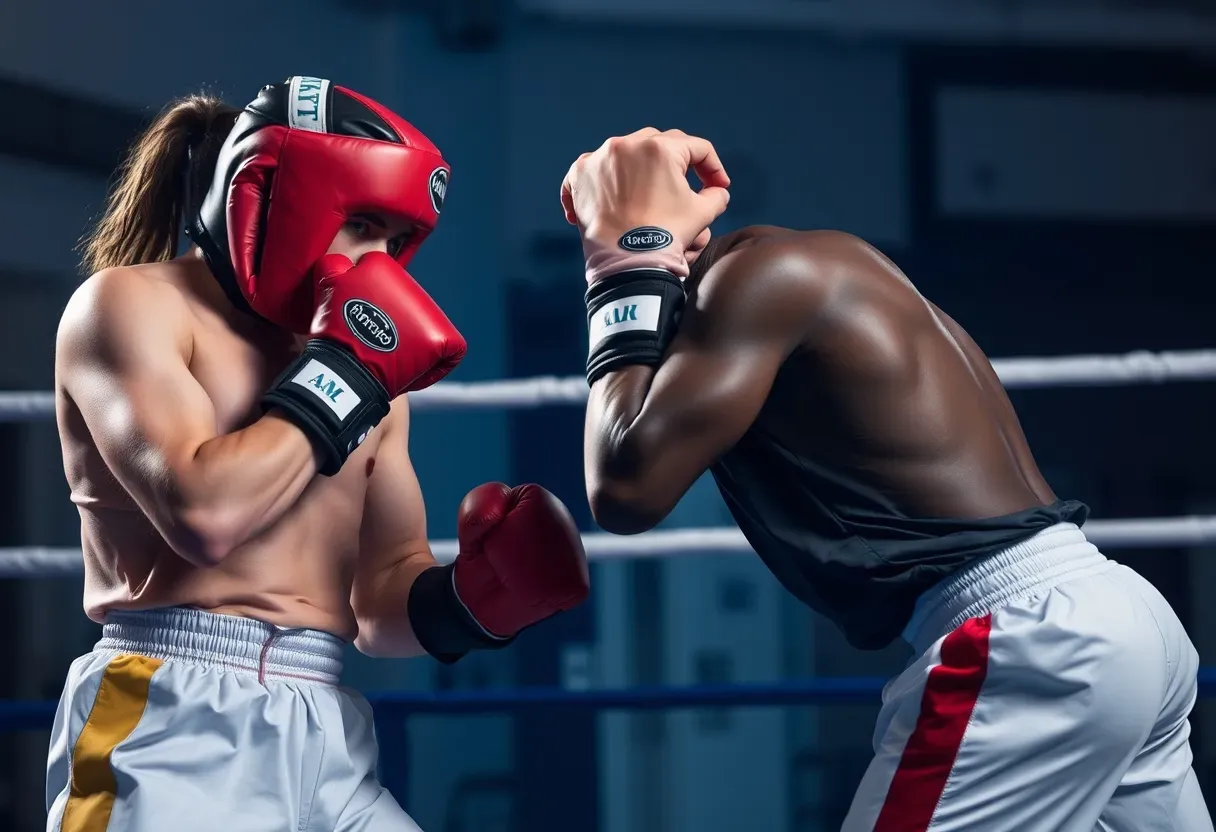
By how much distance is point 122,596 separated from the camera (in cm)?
129

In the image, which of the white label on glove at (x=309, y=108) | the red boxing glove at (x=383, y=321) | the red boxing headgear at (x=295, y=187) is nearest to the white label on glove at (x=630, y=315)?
the red boxing glove at (x=383, y=321)

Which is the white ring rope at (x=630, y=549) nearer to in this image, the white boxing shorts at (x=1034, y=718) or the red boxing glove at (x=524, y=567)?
the red boxing glove at (x=524, y=567)

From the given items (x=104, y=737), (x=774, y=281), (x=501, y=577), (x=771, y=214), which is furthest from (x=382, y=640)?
(x=771, y=214)

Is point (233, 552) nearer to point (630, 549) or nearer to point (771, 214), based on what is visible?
point (630, 549)

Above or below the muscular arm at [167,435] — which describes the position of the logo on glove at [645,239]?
above

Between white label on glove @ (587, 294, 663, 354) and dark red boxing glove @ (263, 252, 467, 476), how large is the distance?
163mm

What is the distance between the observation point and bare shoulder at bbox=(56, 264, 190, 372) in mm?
1239

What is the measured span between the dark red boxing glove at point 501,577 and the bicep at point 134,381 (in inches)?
13.4

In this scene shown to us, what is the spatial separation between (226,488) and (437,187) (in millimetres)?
457

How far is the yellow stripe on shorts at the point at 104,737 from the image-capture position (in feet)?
3.86

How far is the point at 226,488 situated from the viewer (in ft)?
3.81

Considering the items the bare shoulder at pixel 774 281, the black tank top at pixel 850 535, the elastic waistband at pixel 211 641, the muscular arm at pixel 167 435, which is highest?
the bare shoulder at pixel 774 281

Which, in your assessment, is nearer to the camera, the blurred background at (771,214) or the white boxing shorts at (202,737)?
the white boxing shorts at (202,737)

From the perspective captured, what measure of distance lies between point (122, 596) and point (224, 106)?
632 millimetres
